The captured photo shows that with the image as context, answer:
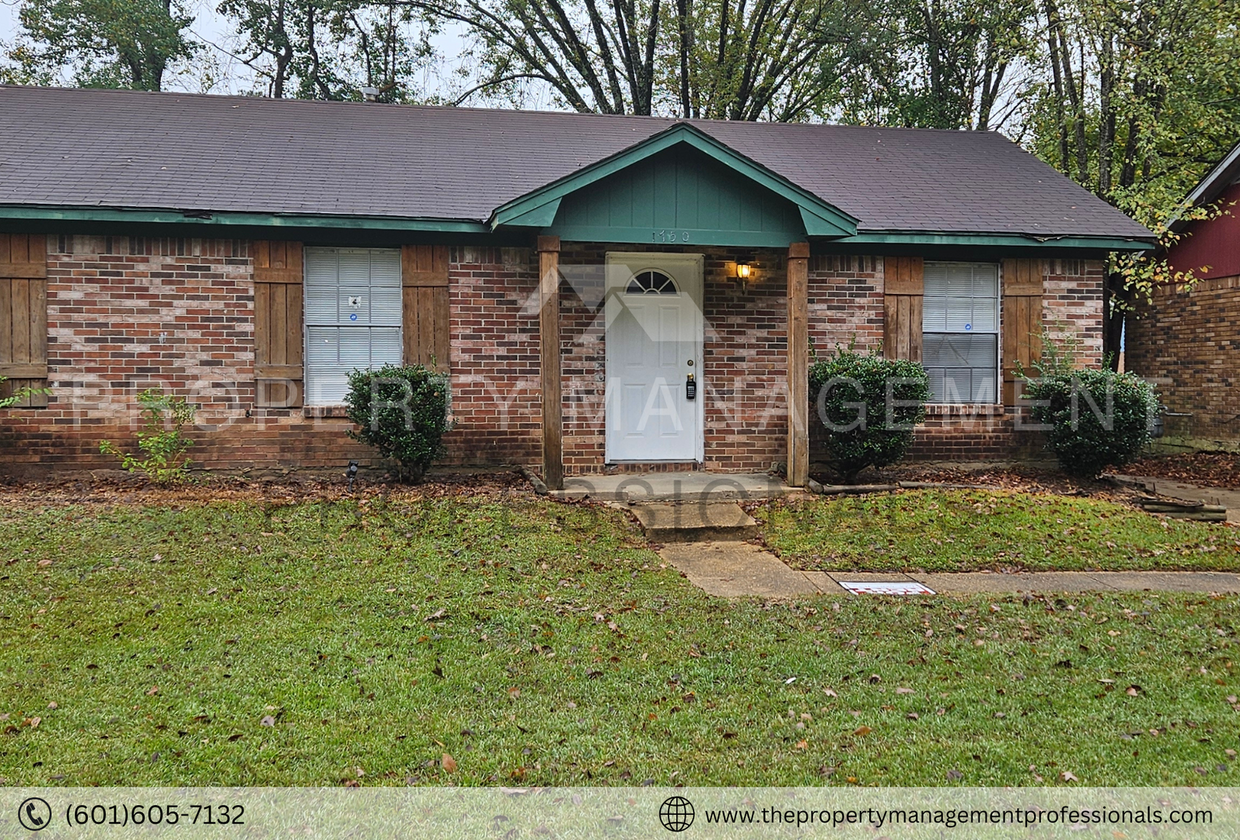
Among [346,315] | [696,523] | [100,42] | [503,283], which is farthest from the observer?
[100,42]

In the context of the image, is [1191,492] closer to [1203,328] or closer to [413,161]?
[1203,328]

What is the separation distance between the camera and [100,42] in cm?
1866

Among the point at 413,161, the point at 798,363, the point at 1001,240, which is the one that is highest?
the point at 413,161

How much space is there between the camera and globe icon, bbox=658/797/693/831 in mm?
2857

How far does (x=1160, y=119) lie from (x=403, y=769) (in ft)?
53.6

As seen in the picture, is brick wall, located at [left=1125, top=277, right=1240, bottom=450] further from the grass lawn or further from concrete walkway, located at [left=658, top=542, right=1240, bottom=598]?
the grass lawn

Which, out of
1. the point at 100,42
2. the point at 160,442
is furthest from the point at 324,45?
the point at 160,442

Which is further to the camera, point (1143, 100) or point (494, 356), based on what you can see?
point (1143, 100)

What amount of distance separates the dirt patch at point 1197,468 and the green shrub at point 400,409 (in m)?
9.42

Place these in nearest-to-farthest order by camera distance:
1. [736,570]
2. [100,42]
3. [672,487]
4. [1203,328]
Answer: [736,570], [672,487], [1203,328], [100,42]

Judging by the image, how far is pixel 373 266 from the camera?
8953mm

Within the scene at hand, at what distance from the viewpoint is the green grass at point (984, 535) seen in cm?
644

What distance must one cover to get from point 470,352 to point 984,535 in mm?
5313

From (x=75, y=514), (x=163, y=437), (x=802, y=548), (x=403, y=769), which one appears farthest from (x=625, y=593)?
(x=163, y=437)
